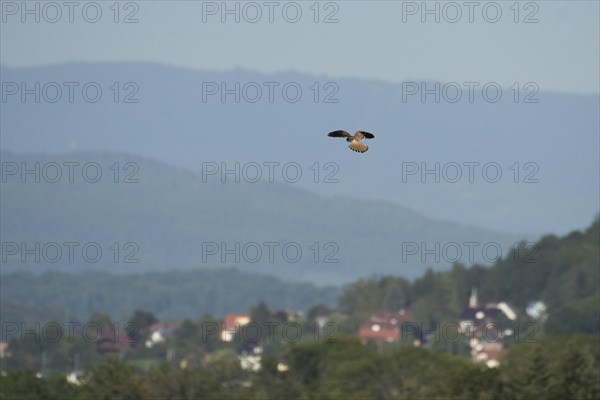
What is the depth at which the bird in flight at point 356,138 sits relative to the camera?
1351cm

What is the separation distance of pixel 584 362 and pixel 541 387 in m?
3.64

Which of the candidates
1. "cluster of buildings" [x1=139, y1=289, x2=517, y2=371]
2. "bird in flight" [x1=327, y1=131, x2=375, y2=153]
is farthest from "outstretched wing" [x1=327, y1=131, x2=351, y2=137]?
"cluster of buildings" [x1=139, y1=289, x2=517, y2=371]

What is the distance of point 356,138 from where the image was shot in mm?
13727

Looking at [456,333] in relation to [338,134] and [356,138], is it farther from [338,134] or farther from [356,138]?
[338,134]

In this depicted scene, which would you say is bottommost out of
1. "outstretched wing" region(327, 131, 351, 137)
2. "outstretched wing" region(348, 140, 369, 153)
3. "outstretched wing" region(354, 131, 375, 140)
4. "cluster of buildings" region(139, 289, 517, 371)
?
"outstretched wing" region(348, 140, 369, 153)

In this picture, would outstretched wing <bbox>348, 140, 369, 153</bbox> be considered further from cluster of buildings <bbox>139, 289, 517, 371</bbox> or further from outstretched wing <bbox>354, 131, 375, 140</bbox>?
cluster of buildings <bbox>139, 289, 517, 371</bbox>

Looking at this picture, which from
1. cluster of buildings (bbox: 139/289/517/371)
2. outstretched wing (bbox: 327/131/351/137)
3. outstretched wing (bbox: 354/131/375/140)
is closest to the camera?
outstretched wing (bbox: 327/131/351/137)

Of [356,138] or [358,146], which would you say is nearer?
[358,146]

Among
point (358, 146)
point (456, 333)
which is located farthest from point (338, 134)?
point (456, 333)

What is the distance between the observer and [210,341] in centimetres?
18288

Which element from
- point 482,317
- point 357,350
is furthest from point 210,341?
point 357,350

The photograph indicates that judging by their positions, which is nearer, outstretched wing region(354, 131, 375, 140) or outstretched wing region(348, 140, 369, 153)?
outstretched wing region(348, 140, 369, 153)

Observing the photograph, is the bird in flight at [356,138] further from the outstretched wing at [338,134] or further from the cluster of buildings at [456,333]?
the cluster of buildings at [456,333]

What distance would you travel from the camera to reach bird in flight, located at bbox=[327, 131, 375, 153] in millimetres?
13508
